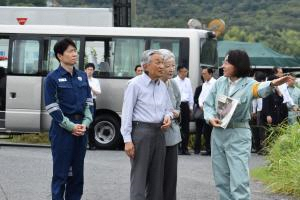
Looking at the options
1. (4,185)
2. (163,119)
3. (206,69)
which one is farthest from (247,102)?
(206,69)

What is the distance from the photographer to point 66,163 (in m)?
9.16

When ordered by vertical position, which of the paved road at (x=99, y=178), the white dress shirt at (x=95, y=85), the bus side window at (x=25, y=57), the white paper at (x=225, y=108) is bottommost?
the paved road at (x=99, y=178)

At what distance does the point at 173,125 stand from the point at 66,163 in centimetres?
117

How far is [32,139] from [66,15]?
3.56 meters

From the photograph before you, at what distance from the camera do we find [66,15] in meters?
24.4

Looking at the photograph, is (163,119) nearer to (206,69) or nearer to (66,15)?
(206,69)

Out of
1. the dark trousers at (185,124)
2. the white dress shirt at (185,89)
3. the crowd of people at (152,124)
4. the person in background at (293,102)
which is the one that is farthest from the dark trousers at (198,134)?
the crowd of people at (152,124)

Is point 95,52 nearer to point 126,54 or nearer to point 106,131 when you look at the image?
point 126,54

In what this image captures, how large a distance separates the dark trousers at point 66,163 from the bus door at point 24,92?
444 inches

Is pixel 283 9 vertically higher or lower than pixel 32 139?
higher

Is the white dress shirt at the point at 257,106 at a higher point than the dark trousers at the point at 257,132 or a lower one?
higher

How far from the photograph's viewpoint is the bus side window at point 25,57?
20781 mm

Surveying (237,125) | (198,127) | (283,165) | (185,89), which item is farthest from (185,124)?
(237,125)

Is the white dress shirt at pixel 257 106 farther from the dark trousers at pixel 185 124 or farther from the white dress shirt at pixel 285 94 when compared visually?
the dark trousers at pixel 185 124
